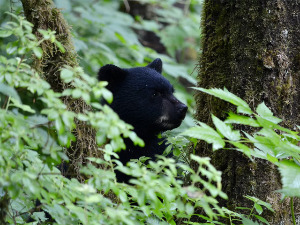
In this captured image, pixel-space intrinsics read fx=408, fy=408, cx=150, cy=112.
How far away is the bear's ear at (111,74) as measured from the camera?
4.82 m

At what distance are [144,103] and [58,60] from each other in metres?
1.51

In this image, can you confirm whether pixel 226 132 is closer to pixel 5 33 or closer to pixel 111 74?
pixel 5 33

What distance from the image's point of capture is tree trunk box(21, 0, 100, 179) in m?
3.55

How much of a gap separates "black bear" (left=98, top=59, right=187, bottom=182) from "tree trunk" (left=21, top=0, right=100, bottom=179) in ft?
3.55

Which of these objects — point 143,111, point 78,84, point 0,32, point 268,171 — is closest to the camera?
point 78,84

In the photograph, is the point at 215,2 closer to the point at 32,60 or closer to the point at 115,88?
the point at 32,60

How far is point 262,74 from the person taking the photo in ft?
9.61

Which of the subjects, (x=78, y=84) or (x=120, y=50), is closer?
(x=78, y=84)

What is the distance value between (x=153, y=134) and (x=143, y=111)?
0.31 m

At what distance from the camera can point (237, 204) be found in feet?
9.61

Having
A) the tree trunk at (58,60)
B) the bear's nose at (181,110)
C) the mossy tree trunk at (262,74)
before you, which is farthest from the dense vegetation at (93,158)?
the bear's nose at (181,110)

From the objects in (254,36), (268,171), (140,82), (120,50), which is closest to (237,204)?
(268,171)

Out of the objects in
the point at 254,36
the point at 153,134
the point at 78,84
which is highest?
the point at 254,36

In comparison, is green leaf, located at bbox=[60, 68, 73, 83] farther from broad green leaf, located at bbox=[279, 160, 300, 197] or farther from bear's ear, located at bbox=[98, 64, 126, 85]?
bear's ear, located at bbox=[98, 64, 126, 85]
